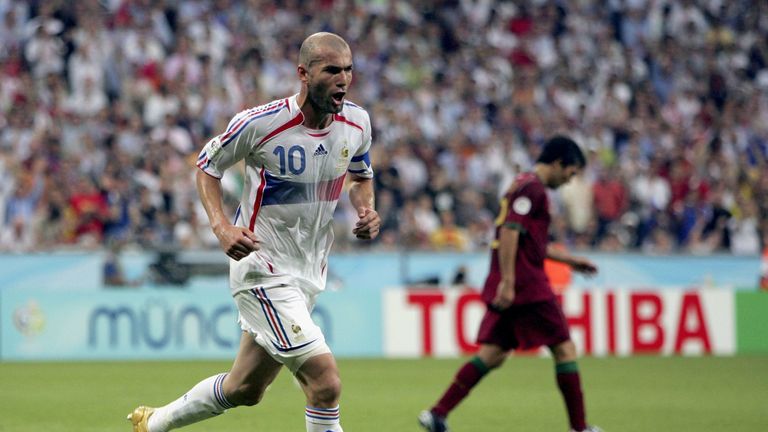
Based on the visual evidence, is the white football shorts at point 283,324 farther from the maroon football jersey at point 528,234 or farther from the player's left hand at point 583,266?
the player's left hand at point 583,266

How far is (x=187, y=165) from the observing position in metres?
18.2

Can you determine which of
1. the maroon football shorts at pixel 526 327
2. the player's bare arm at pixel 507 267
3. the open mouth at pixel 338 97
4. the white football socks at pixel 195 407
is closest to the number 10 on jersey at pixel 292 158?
the open mouth at pixel 338 97

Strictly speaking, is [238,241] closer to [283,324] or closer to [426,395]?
[283,324]

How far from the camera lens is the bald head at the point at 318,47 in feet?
20.2

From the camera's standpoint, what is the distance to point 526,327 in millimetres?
8539

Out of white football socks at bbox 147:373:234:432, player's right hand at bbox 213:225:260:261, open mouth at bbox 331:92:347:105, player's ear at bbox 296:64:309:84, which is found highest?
player's ear at bbox 296:64:309:84

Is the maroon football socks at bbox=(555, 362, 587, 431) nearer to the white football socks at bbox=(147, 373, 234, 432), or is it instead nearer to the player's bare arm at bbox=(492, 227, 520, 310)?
the player's bare arm at bbox=(492, 227, 520, 310)

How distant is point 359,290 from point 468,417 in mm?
7178

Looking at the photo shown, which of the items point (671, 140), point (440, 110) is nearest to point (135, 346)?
point (440, 110)

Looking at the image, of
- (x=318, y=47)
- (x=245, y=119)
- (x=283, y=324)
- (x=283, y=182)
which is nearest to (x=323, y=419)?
(x=283, y=324)

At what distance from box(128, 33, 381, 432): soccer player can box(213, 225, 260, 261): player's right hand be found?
0.8 inches

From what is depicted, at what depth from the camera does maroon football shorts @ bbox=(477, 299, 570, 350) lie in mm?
8453

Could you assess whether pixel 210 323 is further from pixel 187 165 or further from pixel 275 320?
pixel 275 320

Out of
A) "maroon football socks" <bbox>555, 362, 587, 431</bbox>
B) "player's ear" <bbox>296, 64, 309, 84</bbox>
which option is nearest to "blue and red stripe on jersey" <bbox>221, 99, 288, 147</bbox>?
"player's ear" <bbox>296, 64, 309, 84</bbox>
